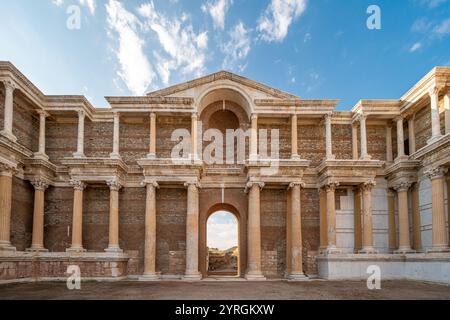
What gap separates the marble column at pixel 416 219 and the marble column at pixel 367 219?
2749 millimetres

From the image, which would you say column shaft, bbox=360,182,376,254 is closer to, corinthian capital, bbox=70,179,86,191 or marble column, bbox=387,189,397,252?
marble column, bbox=387,189,397,252

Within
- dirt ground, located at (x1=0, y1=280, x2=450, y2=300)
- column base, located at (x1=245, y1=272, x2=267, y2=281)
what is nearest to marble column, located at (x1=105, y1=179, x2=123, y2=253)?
dirt ground, located at (x1=0, y1=280, x2=450, y2=300)

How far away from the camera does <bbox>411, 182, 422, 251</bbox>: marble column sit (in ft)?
72.7

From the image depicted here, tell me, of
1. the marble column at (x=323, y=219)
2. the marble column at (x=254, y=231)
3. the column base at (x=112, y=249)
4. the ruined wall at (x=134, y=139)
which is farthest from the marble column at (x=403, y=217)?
the column base at (x=112, y=249)

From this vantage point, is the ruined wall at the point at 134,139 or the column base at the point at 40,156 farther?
the ruined wall at the point at 134,139

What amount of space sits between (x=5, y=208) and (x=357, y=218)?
19.9 metres

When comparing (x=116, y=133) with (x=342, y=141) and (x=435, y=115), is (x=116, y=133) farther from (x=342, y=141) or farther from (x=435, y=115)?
(x=435, y=115)

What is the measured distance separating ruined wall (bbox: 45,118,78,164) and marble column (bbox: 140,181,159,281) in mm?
6453

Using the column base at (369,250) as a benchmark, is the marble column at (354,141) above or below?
above

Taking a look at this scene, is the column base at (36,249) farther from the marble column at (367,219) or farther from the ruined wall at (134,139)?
the marble column at (367,219)

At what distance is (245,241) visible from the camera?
76.0ft

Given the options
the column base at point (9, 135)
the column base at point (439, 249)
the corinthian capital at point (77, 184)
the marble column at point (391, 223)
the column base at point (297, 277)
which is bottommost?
the column base at point (297, 277)

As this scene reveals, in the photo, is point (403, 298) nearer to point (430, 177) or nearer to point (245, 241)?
point (430, 177)

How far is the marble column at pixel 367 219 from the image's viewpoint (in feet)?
71.2
